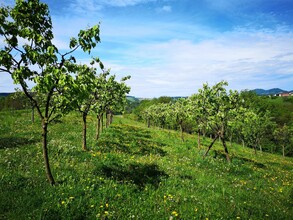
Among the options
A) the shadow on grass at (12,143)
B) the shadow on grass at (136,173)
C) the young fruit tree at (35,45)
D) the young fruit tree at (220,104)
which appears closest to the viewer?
the young fruit tree at (35,45)

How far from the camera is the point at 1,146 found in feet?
50.1

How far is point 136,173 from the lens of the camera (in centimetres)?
1167

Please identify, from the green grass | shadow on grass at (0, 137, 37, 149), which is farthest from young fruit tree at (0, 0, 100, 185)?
shadow on grass at (0, 137, 37, 149)

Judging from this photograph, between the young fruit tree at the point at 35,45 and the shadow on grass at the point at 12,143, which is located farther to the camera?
the shadow on grass at the point at 12,143

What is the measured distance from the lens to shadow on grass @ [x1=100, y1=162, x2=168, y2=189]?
10.7 meters

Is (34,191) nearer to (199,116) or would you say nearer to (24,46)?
(24,46)

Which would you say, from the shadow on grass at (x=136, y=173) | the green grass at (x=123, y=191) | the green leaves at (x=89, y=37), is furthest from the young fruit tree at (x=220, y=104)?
the green leaves at (x=89, y=37)

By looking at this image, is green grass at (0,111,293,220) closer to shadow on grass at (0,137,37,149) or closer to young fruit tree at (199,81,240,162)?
shadow on grass at (0,137,37,149)

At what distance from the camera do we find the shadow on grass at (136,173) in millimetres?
10688

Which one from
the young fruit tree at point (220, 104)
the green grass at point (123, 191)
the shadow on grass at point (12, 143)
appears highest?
the young fruit tree at point (220, 104)

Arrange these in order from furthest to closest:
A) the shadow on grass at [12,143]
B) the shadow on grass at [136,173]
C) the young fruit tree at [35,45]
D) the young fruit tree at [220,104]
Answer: the young fruit tree at [220,104] → the shadow on grass at [12,143] → the shadow on grass at [136,173] → the young fruit tree at [35,45]

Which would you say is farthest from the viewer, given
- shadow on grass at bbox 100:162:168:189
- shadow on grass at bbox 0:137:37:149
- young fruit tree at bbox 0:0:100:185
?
shadow on grass at bbox 0:137:37:149

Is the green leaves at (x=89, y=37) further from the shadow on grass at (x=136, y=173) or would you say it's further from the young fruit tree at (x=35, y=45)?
the shadow on grass at (x=136, y=173)

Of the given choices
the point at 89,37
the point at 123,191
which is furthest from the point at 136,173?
the point at 89,37
